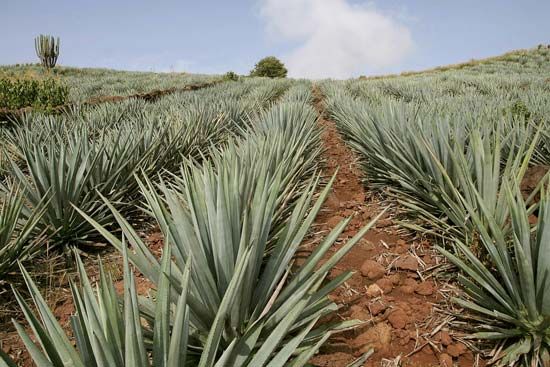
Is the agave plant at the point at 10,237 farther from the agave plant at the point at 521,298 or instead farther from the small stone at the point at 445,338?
the agave plant at the point at 521,298

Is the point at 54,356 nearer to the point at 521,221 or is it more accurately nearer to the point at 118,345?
the point at 118,345

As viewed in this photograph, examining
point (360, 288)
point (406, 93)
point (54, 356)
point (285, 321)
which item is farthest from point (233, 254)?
point (406, 93)

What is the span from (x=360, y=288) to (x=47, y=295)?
1625 millimetres

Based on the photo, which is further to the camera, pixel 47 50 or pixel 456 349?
pixel 47 50

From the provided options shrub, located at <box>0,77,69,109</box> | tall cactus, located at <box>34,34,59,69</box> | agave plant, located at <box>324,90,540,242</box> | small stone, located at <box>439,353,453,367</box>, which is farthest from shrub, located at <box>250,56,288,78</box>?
small stone, located at <box>439,353,453,367</box>

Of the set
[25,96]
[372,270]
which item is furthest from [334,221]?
[25,96]

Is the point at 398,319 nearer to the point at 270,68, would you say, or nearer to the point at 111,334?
the point at 111,334

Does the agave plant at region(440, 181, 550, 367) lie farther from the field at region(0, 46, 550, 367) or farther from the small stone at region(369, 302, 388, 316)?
the small stone at region(369, 302, 388, 316)

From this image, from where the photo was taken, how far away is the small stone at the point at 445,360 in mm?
1297

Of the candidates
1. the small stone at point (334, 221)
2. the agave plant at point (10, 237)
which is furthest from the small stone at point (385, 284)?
the agave plant at point (10, 237)

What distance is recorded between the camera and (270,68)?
41844mm

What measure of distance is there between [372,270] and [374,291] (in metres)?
0.18

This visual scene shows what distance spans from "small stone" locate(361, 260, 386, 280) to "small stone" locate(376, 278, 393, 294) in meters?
0.05

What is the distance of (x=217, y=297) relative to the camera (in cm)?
120
